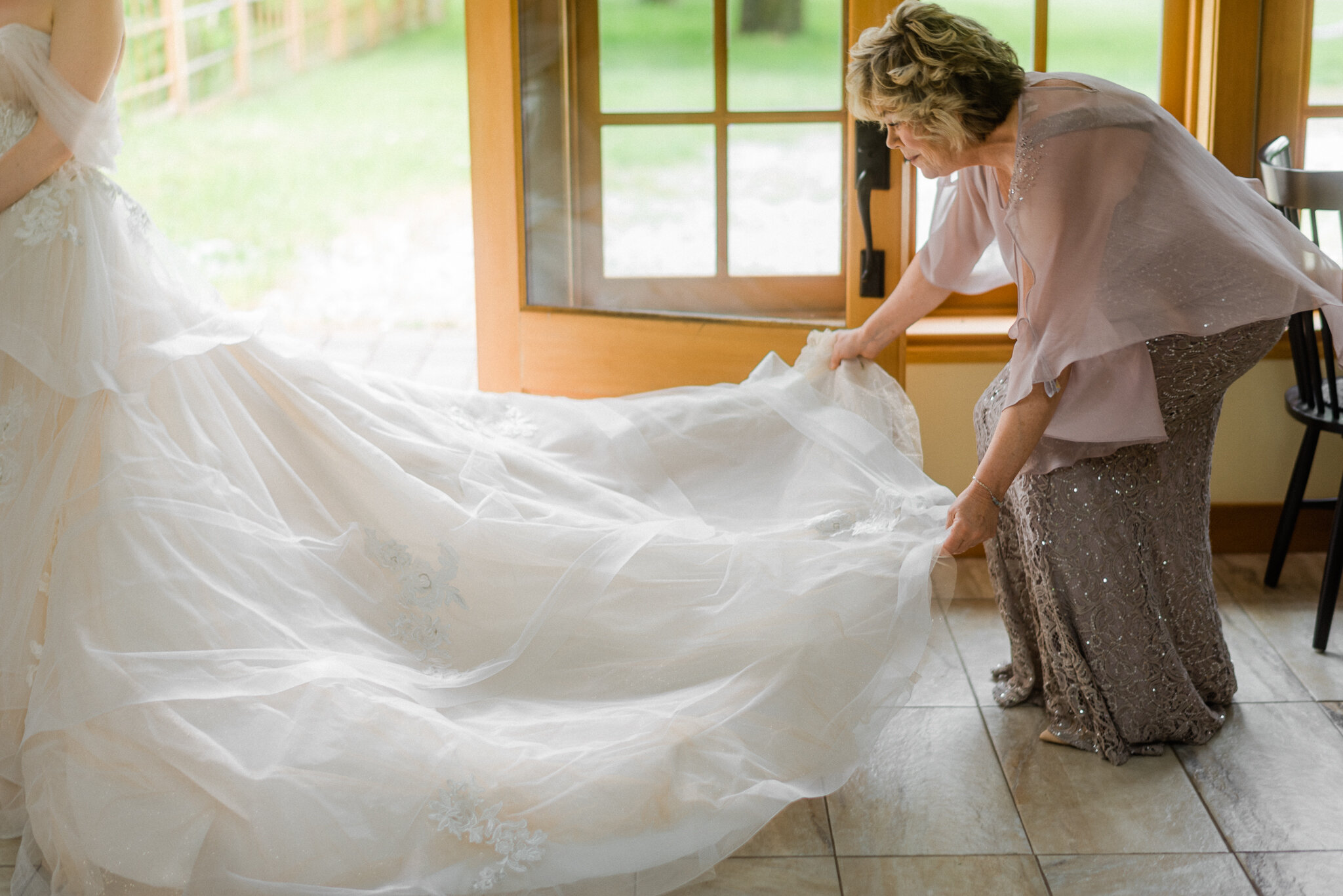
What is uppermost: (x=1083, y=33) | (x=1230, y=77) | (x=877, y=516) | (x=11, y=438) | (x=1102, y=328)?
(x=1083, y=33)

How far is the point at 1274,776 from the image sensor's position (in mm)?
2168

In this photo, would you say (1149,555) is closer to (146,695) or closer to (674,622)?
(674,622)

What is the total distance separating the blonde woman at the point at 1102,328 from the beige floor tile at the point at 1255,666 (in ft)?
0.71

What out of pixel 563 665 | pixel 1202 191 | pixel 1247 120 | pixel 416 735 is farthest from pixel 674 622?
pixel 1247 120

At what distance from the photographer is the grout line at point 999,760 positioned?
1.91m

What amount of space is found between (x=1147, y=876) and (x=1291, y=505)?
1352mm

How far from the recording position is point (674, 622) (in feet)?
6.33

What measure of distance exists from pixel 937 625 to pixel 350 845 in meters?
1.26

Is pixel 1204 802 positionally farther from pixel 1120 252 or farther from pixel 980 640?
pixel 1120 252

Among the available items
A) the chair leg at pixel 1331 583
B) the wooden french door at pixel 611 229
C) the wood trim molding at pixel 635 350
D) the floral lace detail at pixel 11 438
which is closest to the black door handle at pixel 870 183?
the wooden french door at pixel 611 229

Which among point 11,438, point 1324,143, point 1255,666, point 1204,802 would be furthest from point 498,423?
point 1324,143

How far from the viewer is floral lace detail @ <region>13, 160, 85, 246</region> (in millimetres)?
1954

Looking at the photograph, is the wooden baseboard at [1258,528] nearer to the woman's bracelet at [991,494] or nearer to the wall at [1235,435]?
the wall at [1235,435]

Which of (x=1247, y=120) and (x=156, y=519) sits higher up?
(x=1247, y=120)
